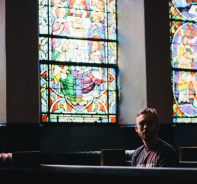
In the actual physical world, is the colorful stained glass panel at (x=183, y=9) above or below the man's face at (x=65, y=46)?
above

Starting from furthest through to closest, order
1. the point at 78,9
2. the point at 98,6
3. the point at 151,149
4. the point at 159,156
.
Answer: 1. the point at 98,6
2. the point at 78,9
3. the point at 151,149
4. the point at 159,156

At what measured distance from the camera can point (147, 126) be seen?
8.41 feet

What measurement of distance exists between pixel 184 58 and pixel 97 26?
5.42ft

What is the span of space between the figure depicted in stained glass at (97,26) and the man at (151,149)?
3.58 meters

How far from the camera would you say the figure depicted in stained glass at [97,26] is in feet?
19.7

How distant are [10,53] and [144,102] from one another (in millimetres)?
2172

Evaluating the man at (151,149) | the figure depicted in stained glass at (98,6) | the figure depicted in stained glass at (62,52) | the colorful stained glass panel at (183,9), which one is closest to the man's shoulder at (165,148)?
the man at (151,149)

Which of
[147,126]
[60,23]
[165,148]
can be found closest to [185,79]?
[60,23]

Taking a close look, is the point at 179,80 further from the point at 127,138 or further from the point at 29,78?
the point at 29,78

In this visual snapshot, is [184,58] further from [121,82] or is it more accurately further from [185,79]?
[121,82]

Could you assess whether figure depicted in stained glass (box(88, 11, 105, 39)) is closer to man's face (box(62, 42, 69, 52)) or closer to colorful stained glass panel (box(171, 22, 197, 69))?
man's face (box(62, 42, 69, 52))

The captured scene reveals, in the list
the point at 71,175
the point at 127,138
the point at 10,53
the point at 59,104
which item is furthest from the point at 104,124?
the point at 71,175

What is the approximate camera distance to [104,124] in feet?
19.0

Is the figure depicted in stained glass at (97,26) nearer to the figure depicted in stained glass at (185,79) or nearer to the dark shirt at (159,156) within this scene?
the figure depicted in stained glass at (185,79)
